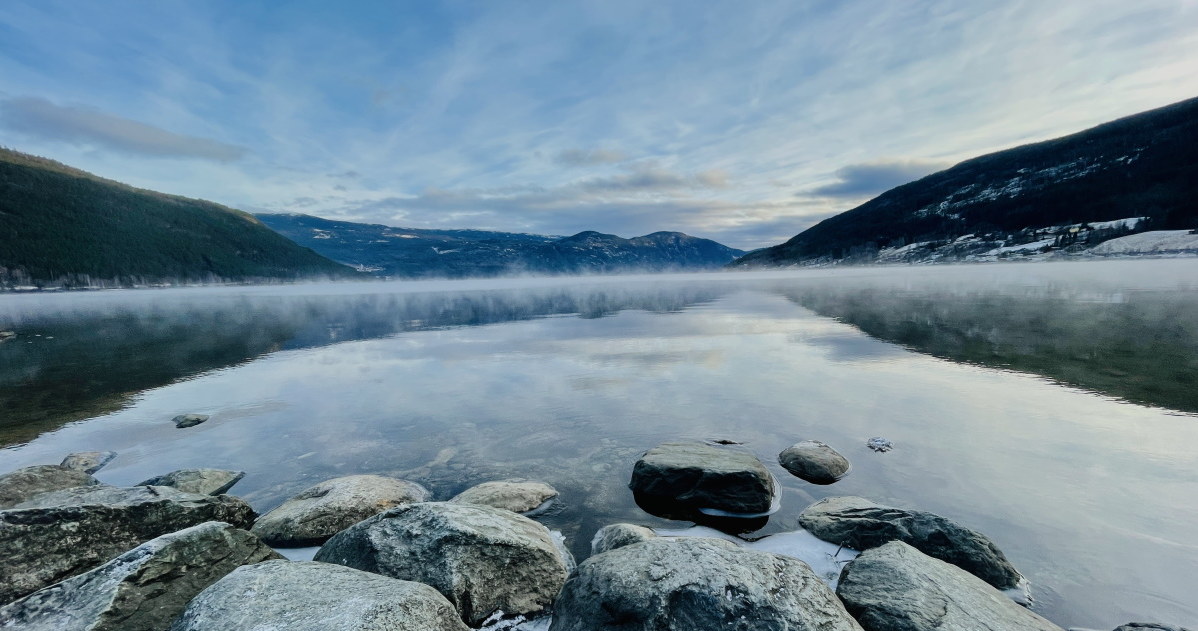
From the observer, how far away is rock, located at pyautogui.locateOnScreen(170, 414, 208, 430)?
701 inches

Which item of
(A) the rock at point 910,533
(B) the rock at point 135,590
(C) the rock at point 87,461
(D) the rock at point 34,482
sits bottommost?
(A) the rock at point 910,533

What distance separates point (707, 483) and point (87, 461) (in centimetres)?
1735

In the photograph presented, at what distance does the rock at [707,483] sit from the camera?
36.3ft

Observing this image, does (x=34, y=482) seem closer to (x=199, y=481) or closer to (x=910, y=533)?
(x=199, y=481)

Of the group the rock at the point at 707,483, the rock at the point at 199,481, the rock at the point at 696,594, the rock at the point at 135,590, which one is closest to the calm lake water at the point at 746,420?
the rock at the point at 199,481

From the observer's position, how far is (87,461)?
45.1ft

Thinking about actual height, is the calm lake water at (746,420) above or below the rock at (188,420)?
below

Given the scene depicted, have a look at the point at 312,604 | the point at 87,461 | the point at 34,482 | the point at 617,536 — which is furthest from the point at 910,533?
the point at 87,461

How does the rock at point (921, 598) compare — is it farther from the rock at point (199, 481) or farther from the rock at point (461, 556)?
the rock at point (199, 481)

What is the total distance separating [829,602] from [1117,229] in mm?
262026

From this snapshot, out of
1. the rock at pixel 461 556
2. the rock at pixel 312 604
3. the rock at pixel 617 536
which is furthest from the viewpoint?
the rock at pixel 617 536

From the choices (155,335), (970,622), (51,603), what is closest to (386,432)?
(51,603)

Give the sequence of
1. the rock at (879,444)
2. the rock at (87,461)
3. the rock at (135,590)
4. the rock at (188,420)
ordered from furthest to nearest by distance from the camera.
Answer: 1. the rock at (188,420)
2. the rock at (879,444)
3. the rock at (87,461)
4. the rock at (135,590)

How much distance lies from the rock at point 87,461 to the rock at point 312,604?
12.5m
